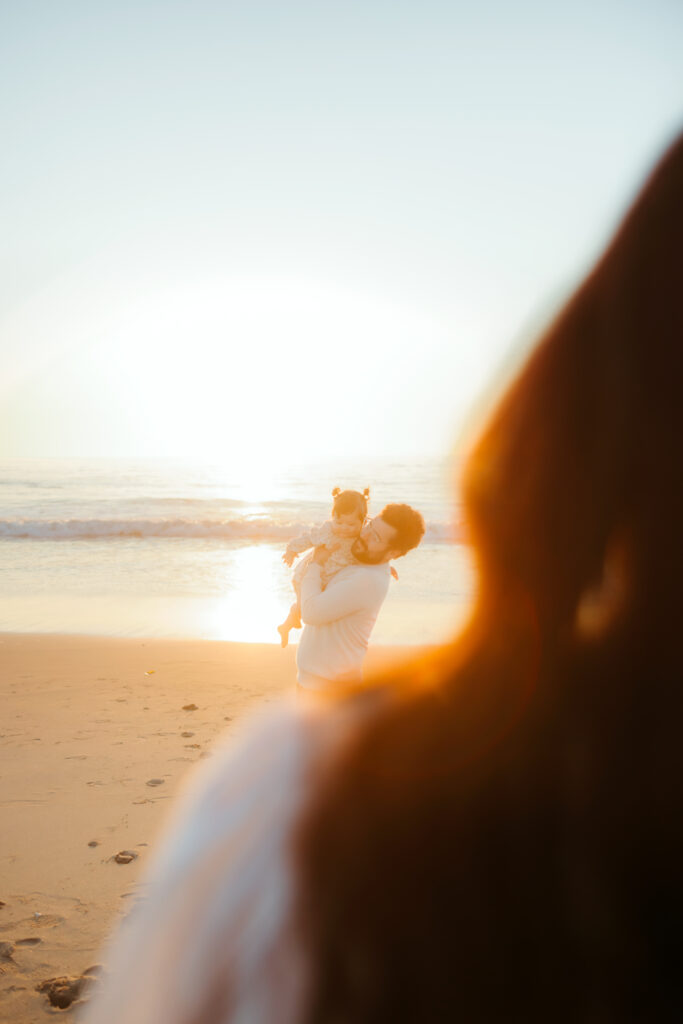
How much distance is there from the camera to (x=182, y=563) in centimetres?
1830

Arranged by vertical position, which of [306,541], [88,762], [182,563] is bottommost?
[88,762]

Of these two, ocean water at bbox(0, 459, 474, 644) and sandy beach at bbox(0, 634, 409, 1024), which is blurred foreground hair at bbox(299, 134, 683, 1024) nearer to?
ocean water at bbox(0, 459, 474, 644)

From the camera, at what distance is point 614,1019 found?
473 mm

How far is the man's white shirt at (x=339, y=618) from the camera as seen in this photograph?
415 centimetres

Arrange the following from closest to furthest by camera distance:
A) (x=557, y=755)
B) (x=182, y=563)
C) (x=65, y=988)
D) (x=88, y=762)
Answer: (x=557, y=755)
(x=65, y=988)
(x=88, y=762)
(x=182, y=563)

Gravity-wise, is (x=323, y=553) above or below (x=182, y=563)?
below

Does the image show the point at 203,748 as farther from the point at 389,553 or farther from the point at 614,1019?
the point at 614,1019

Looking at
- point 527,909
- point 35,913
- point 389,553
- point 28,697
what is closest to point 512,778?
point 527,909

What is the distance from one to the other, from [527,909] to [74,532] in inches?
992

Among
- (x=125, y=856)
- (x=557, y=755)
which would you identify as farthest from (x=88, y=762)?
(x=557, y=755)

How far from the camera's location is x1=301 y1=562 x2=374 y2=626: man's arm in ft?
13.6

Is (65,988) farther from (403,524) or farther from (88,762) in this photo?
(403,524)

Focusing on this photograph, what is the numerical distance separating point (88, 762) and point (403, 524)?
11.9 feet

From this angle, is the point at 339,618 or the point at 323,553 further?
the point at 323,553
